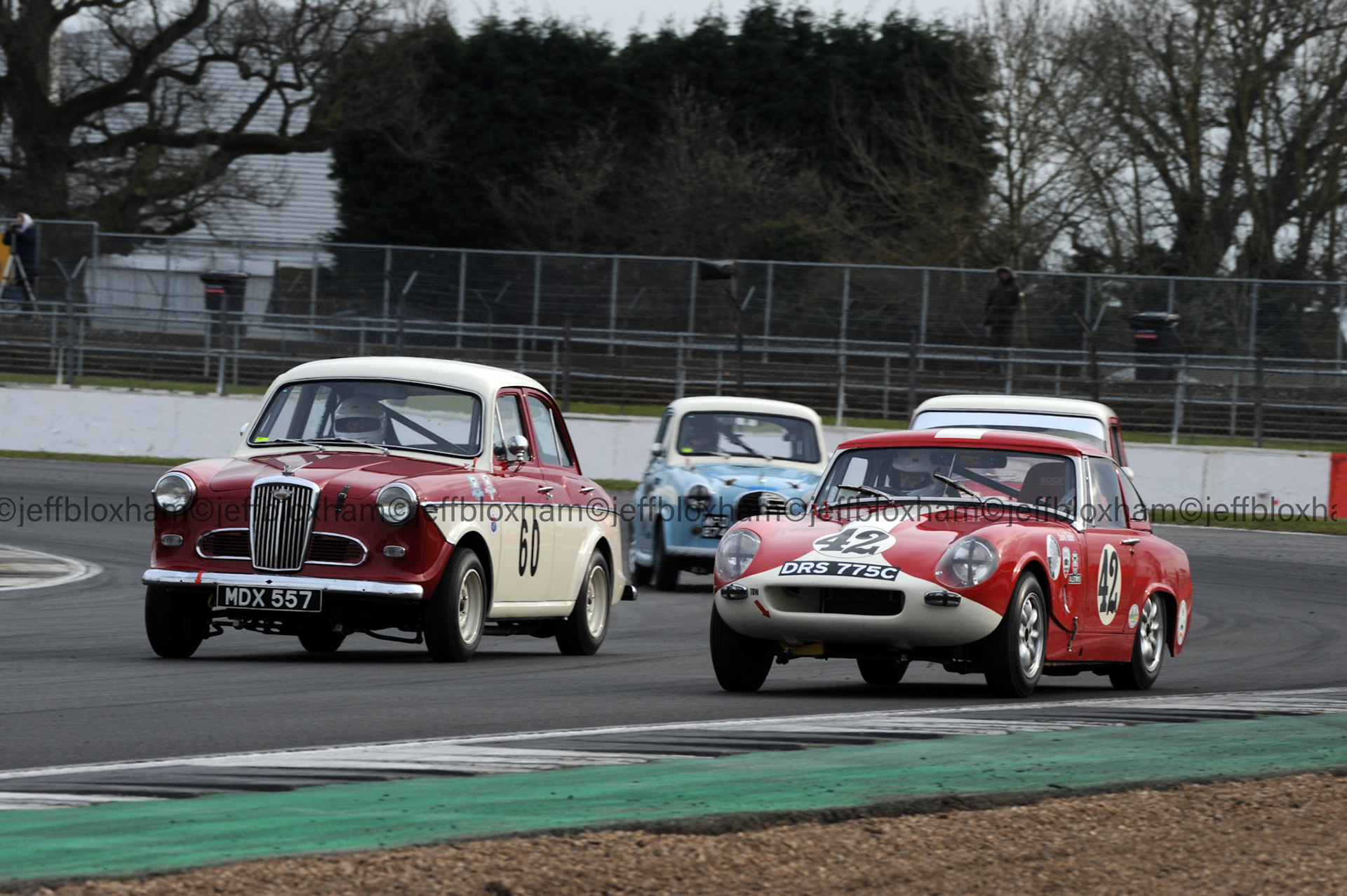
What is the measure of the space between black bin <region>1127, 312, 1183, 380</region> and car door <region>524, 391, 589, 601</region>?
16763mm

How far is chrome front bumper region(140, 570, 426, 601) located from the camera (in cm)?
983

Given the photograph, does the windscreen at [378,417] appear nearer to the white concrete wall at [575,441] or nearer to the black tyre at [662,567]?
the black tyre at [662,567]

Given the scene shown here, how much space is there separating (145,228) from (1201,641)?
3173cm

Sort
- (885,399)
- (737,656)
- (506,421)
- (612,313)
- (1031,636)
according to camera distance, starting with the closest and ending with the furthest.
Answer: (1031,636), (737,656), (506,421), (885,399), (612,313)

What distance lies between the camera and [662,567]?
16.6 m

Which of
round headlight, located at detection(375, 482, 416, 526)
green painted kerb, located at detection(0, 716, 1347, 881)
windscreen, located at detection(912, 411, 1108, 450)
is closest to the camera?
green painted kerb, located at detection(0, 716, 1347, 881)

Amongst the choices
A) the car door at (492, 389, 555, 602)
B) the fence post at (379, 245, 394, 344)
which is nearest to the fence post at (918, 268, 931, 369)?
the fence post at (379, 245, 394, 344)

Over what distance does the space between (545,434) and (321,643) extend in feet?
5.95

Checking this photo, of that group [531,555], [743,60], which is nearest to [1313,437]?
[531,555]

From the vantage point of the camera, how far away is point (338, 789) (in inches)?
234

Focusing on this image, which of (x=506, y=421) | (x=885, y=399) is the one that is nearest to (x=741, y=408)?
(x=506, y=421)

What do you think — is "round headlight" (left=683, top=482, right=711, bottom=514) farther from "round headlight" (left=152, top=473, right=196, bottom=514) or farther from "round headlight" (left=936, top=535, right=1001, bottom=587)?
"round headlight" (left=936, top=535, right=1001, bottom=587)

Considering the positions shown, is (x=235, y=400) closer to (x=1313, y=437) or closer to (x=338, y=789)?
(x=1313, y=437)

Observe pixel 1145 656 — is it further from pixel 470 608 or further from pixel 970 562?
pixel 470 608
